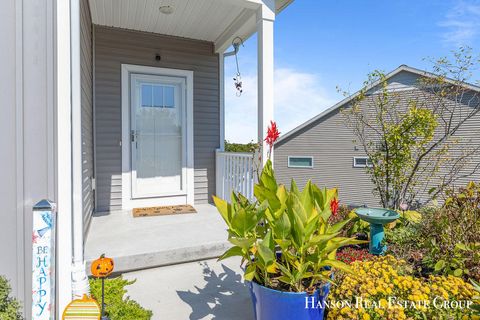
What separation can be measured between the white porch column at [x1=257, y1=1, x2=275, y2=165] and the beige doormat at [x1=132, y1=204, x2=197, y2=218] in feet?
4.85

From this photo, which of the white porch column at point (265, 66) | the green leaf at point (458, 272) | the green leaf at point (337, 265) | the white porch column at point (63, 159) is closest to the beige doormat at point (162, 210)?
the white porch column at point (265, 66)

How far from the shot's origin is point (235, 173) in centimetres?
391

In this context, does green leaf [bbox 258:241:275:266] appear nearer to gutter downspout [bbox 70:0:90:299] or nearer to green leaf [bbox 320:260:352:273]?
green leaf [bbox 320:260:352:273]

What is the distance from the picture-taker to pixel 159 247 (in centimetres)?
249

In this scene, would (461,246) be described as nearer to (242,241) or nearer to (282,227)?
(282,227)

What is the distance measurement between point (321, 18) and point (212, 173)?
4968mm

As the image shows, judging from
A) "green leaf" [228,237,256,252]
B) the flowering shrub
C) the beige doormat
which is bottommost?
the flowering shrub

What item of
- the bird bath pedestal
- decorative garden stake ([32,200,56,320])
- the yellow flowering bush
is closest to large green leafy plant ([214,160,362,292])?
the yellow flowering bush

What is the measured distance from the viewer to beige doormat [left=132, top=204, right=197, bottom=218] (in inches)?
145

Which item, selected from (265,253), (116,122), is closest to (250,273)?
(265,253)

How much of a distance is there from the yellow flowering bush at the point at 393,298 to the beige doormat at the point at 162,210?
98.3 inches

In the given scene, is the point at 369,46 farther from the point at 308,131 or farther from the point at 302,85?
the point at 308,131

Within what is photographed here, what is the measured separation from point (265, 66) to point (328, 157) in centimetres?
1125

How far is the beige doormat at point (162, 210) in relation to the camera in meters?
3.69
